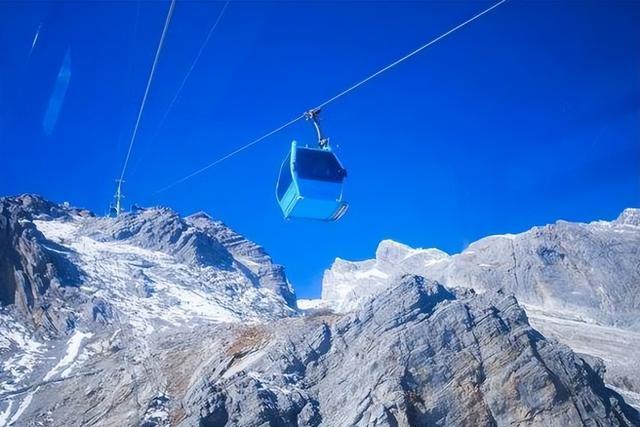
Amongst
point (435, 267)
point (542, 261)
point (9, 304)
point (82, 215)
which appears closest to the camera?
point (9, 304)

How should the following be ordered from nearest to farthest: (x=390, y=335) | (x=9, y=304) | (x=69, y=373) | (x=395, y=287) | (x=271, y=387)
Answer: (x=271, y=387)
(x=390, y=335)
(x=395, y=287)
(x=69, y=373)
(x=9, y=304)

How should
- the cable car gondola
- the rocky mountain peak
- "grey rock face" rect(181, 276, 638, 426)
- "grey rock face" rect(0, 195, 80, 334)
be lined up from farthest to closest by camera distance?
the rocky mountain peak → "grey rock face" rect(0, 195, 80, 334) → "grey rock face" rect(181, 276, 638, 426) → the cable car gondola

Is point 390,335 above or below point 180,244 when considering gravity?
below

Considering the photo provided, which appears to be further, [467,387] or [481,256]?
[481,256]

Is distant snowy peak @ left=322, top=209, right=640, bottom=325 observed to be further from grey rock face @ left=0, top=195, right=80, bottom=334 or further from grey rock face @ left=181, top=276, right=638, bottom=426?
grey rock face @ left=181, top=276, right=638, bottom=426

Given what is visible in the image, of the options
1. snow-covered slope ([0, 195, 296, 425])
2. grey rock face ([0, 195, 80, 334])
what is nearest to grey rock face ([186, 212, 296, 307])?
snow-covered slope ([0, 195, 296, 425])

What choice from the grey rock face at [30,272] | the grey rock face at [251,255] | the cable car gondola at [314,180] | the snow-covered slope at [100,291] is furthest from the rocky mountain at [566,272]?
the cable car gondola at [314,180]

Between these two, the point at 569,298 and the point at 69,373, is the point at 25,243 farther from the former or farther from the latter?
the point at 569,298

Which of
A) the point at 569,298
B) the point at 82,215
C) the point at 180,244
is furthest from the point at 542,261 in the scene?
the point at 82,215

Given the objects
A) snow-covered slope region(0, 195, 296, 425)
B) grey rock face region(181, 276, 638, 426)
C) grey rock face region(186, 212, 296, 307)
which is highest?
grey rock face region(186, 212, 296, 307)
